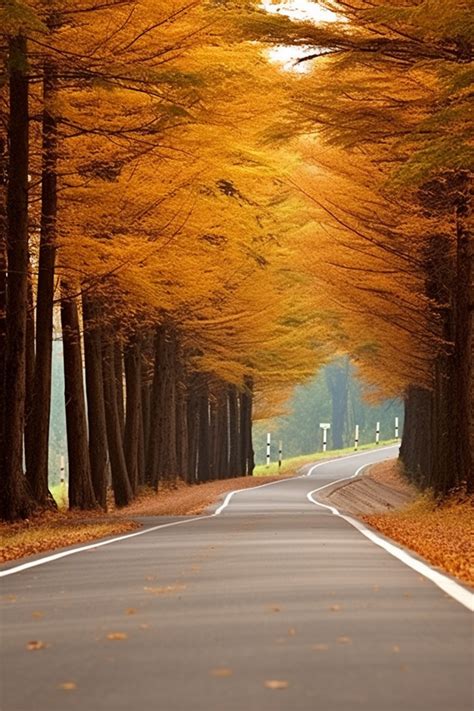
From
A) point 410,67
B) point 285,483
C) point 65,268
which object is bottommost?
point 285,483

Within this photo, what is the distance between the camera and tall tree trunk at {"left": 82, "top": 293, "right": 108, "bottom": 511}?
3228 cm

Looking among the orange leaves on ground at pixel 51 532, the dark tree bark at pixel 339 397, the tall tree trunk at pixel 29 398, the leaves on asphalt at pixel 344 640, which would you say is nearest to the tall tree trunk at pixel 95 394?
the tall tree trunk at pixel 29 398

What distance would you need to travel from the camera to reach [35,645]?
802cm

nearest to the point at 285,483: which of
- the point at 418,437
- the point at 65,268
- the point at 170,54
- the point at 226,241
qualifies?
the point at 418,437

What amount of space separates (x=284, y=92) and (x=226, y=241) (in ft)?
23.4

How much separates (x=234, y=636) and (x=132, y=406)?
111 ft

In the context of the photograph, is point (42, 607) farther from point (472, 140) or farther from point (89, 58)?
point (89, 58)

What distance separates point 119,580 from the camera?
12.6 m

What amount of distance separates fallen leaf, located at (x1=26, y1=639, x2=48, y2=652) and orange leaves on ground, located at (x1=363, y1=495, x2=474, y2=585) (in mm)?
4364

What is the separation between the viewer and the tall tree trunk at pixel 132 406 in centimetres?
4181

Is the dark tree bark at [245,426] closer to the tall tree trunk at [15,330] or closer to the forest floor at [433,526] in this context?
the forest floor at [433,526]

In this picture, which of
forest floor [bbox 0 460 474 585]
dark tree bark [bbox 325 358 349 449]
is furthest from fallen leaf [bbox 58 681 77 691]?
dark tree bark [bbox 325 358 349 449]

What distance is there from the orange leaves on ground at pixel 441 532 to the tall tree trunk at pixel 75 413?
6.25 metres

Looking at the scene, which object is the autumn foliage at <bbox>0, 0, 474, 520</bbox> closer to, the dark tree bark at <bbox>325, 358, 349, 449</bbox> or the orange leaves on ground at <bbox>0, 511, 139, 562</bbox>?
the orange leaves on ground at <bbox>0, 511, 139, 562</bbox>
